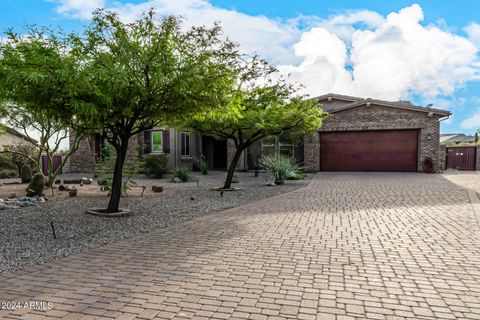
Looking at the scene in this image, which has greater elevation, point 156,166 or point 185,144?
point 185,144

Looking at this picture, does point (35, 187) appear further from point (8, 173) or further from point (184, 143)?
Result: point (184, 143)

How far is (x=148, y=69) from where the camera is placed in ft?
22.0

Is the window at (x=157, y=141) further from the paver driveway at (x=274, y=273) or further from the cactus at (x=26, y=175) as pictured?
the paver driveway at (x=274, y=273)

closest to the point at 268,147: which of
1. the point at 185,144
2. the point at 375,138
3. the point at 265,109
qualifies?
the point at 185,144

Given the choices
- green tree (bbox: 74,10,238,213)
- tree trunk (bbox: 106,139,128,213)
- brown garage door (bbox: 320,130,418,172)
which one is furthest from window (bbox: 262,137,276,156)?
tree trunk (bbox: 106,139,128,213)

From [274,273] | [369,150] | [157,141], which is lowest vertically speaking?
[274,273]

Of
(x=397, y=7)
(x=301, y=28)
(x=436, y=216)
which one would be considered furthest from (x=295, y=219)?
(x=397, y=7)

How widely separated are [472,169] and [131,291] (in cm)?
2538

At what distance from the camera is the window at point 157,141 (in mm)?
21891

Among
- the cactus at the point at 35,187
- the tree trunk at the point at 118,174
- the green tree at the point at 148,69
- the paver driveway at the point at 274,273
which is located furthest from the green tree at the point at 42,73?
the cactus at the point at 35,187

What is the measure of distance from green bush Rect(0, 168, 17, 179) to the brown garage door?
1793 centimetres

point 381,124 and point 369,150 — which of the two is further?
point 369,150

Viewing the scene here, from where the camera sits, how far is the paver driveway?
329 cm

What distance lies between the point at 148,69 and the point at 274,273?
4463mm
